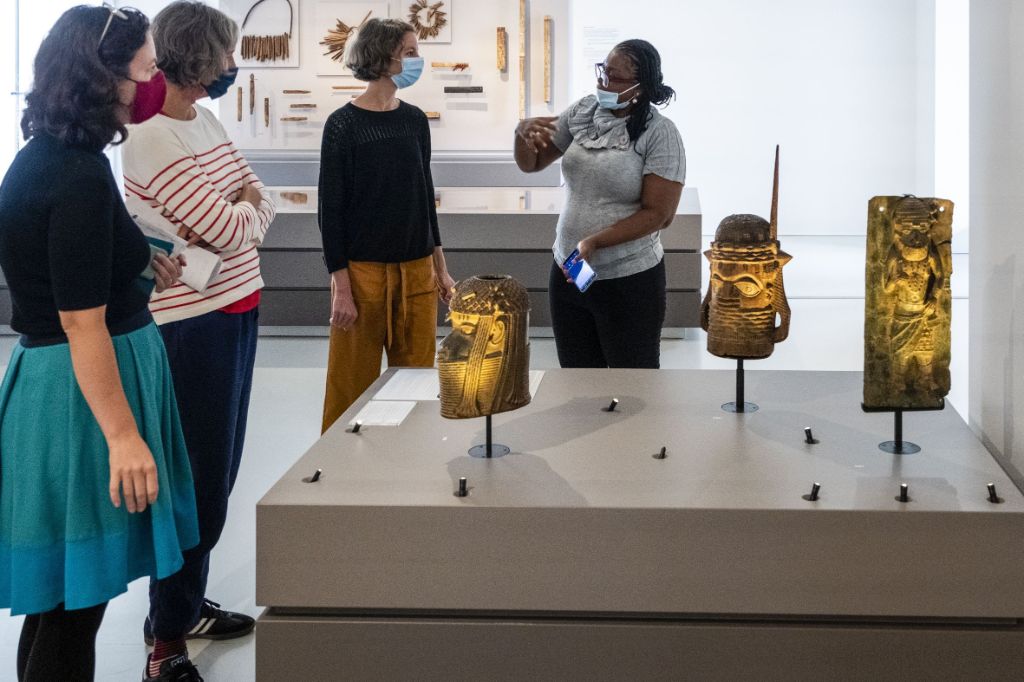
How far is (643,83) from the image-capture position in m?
2.91

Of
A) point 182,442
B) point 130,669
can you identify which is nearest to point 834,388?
point 182,442

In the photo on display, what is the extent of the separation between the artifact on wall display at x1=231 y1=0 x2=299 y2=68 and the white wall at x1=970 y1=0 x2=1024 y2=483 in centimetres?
743

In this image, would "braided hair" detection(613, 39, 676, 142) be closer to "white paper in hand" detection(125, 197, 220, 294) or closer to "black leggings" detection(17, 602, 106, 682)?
"white paper in hand" detection(125, 197, 220, 294)

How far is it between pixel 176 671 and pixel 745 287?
1411 millimetres

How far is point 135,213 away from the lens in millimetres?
2299

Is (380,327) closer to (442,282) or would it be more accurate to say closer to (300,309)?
(442,282)

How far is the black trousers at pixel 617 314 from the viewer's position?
3.03 m

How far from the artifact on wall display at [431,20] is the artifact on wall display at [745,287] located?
7.27 metres

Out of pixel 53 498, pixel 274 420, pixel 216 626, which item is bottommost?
pixel 216 626

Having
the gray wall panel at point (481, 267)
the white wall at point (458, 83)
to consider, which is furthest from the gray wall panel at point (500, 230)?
the white wall at point (458, 83)

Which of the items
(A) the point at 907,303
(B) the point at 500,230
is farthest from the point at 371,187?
(B) the point at 500,230

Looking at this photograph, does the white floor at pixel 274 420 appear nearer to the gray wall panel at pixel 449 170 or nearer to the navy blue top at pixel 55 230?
the navy blue top at pixel 55 230

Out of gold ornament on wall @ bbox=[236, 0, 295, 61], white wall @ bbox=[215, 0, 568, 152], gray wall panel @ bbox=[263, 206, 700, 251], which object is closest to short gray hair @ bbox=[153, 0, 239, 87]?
gray wall panel @ bbox=[263, 206, 700, 251]

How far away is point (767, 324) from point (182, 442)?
3.52ft
